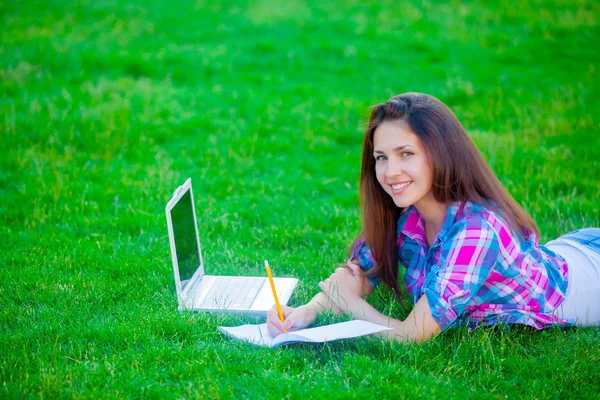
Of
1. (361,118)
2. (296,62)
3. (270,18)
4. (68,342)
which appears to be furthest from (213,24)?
(68,342)

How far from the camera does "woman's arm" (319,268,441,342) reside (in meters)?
4.18

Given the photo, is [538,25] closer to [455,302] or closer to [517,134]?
[517,134]

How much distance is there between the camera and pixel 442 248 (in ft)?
13.9

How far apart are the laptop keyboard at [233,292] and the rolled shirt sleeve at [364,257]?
811 mm

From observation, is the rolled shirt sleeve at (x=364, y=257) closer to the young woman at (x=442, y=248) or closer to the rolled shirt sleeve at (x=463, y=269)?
the young woman at (x=442, y=248)

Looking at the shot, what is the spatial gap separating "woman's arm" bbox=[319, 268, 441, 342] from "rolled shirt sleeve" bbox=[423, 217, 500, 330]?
2.8 inches

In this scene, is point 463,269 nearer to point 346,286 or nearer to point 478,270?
point 478,270

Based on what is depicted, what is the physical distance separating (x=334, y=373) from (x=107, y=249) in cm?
284

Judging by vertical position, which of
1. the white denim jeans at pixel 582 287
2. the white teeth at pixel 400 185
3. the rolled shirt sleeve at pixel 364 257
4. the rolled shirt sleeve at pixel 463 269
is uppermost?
the white teeth at pixel 400 185

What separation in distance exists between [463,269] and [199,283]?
222cm

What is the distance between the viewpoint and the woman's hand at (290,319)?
176 inches

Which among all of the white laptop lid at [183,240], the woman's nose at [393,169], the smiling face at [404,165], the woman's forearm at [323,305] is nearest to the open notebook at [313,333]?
the woman's forearm at [323,305]

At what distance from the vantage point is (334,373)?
13.5ft

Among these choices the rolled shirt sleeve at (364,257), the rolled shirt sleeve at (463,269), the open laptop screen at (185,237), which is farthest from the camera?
the rolled shirt sleeve at (364,257)
